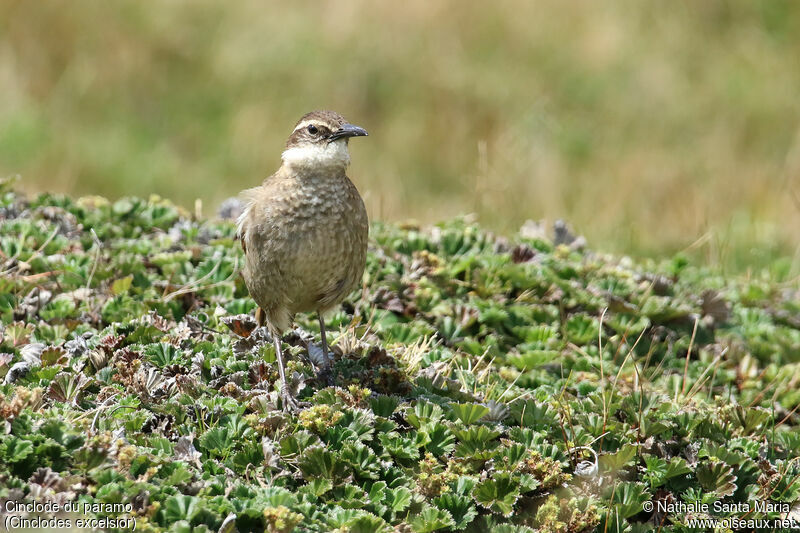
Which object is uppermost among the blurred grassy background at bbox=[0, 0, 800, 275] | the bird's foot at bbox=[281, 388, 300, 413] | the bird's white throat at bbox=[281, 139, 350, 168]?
the blurred grassy background at bbox=[0, 0, 800, 275]

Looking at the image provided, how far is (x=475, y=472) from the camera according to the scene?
457 cm

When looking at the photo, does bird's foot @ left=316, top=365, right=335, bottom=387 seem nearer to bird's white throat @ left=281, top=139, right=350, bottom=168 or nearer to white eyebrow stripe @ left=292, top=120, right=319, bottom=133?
bird's white throat @ left=281, top=139, right=350, bottom=168

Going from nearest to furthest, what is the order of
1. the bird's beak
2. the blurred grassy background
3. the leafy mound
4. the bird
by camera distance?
the leafy mound, the bird, the bird's beak, the blurred grassy background

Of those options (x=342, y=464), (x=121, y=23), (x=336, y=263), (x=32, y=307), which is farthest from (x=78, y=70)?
(x=342, y=464)

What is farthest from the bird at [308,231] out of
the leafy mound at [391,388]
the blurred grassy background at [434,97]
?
the blurred grassy background at [434,97]

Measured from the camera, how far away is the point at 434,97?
1450 centimetres

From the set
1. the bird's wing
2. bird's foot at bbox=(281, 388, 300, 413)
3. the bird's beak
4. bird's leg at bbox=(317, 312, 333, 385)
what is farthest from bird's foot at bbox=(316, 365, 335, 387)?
the bird's beak

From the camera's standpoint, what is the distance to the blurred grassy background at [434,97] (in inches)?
504

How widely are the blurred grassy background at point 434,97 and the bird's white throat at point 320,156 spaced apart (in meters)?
6.38

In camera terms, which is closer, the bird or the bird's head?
the bird

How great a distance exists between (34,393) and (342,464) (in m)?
1.39

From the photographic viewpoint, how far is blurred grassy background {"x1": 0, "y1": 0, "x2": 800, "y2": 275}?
12.8 m

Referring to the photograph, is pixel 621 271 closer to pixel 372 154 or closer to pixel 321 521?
pixel 321 521

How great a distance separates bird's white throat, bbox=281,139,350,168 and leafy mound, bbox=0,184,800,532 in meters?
0.99
